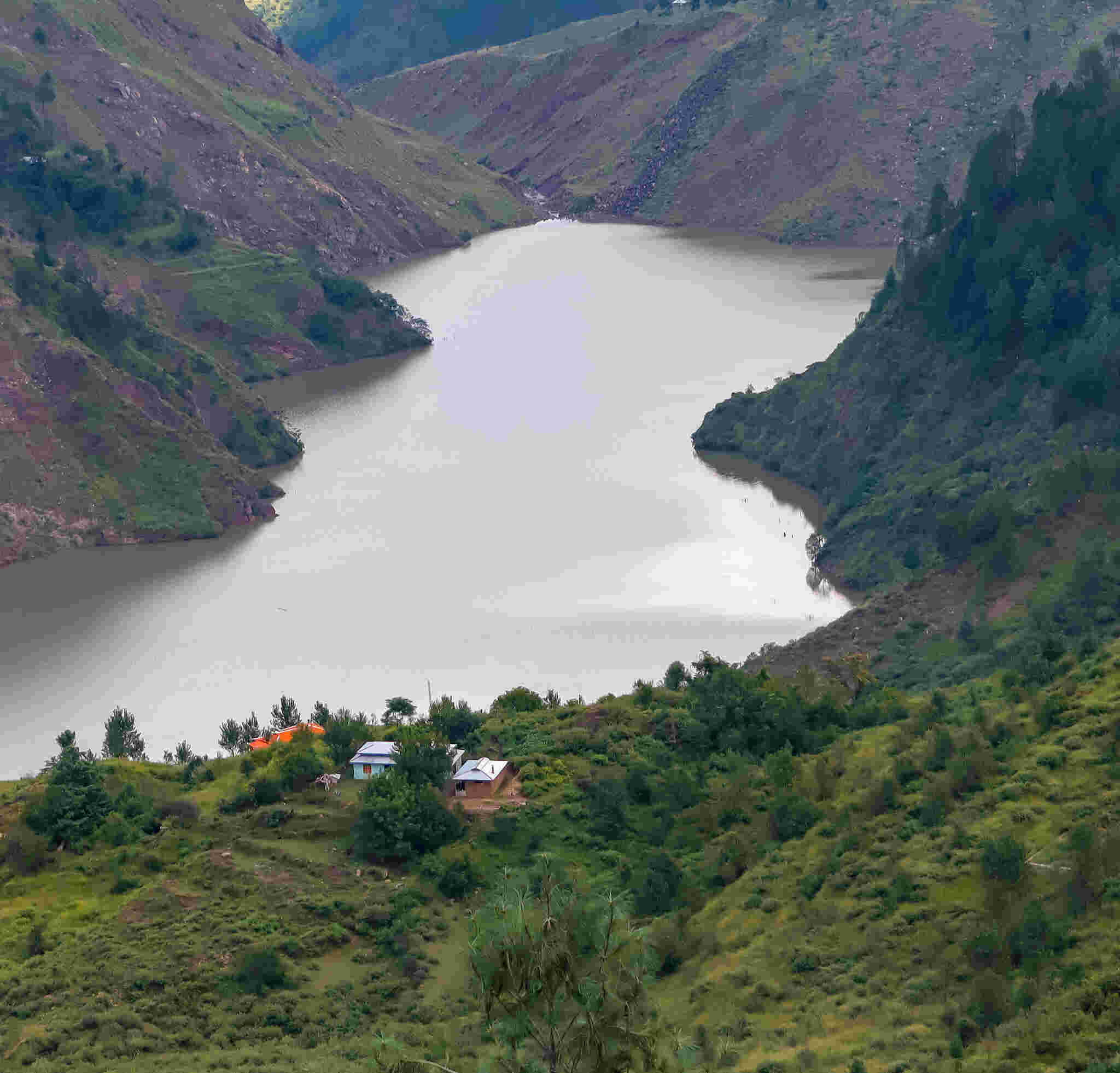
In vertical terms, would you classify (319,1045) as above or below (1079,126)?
below

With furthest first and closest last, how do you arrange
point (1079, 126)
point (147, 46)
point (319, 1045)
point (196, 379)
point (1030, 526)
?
point (147, 46) < point (196, 379) < point (1079, 126) < point (1030, 526) < point (319, 1045)

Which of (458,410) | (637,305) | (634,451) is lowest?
(634,451)

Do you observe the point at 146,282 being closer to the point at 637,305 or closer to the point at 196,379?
the point at 196,379

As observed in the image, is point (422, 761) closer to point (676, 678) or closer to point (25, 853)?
point (25, 853)

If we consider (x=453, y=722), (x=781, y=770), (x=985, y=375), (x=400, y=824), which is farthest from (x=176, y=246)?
(x=781, y=770)

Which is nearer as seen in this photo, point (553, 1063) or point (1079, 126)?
point (553, 1063)

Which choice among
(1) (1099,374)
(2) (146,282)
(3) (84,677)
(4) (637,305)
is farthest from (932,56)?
(3) (84,677)
